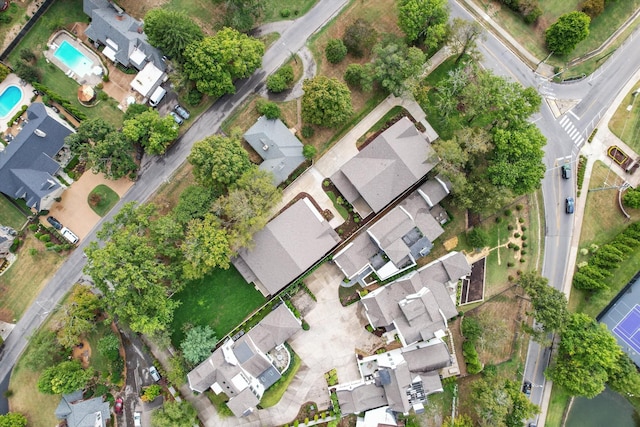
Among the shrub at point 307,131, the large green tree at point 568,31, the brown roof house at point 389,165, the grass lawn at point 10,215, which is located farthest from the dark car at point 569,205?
the grass lawn at point 10,215

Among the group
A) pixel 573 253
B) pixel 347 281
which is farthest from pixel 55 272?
pixel 573 253

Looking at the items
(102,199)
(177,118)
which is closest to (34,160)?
(102,199)

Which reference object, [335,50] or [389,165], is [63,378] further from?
[335,50]

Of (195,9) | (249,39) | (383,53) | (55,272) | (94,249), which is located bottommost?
(55,272)

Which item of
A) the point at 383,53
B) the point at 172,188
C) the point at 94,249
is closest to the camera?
the point at 94,249

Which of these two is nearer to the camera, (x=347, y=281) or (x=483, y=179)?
(x=483, y=179)

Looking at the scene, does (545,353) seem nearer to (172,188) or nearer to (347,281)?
(347,281)
